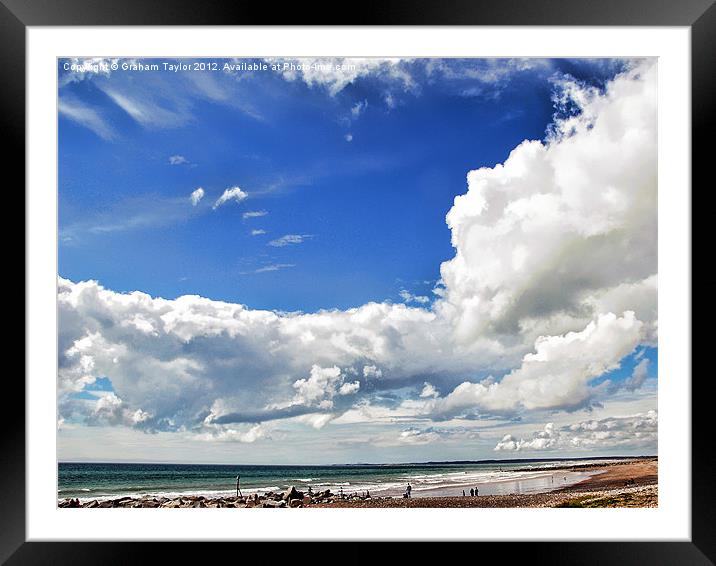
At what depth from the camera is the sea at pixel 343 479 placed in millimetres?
8102

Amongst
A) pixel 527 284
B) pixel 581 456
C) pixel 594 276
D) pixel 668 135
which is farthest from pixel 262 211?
pixel 668 135

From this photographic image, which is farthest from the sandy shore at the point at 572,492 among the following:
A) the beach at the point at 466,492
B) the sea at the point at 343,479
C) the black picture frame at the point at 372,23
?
the black picture frame at the point at 372,23

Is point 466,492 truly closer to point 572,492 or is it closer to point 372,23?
point 572,492

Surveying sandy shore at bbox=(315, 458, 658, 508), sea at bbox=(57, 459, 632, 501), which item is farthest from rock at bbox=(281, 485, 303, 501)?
sea at bbox=(57, 459, 632, 501)

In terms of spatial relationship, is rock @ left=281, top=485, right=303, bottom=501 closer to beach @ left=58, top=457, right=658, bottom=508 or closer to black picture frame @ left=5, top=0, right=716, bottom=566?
beach @ left=58, top=457, right=658, bottom=508

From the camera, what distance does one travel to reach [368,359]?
758 centimetres

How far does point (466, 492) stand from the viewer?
809cm

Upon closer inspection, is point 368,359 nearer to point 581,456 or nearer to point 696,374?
point 581,456

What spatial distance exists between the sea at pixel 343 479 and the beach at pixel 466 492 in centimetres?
2

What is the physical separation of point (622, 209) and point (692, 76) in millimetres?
2408

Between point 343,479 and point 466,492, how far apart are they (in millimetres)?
1717

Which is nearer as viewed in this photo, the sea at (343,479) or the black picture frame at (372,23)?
the black picture frame at (372,23)

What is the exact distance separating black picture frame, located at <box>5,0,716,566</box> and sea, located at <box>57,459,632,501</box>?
20.1ft

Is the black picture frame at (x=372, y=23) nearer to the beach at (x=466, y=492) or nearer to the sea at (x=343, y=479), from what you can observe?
the beach at (x=466, y=492)
